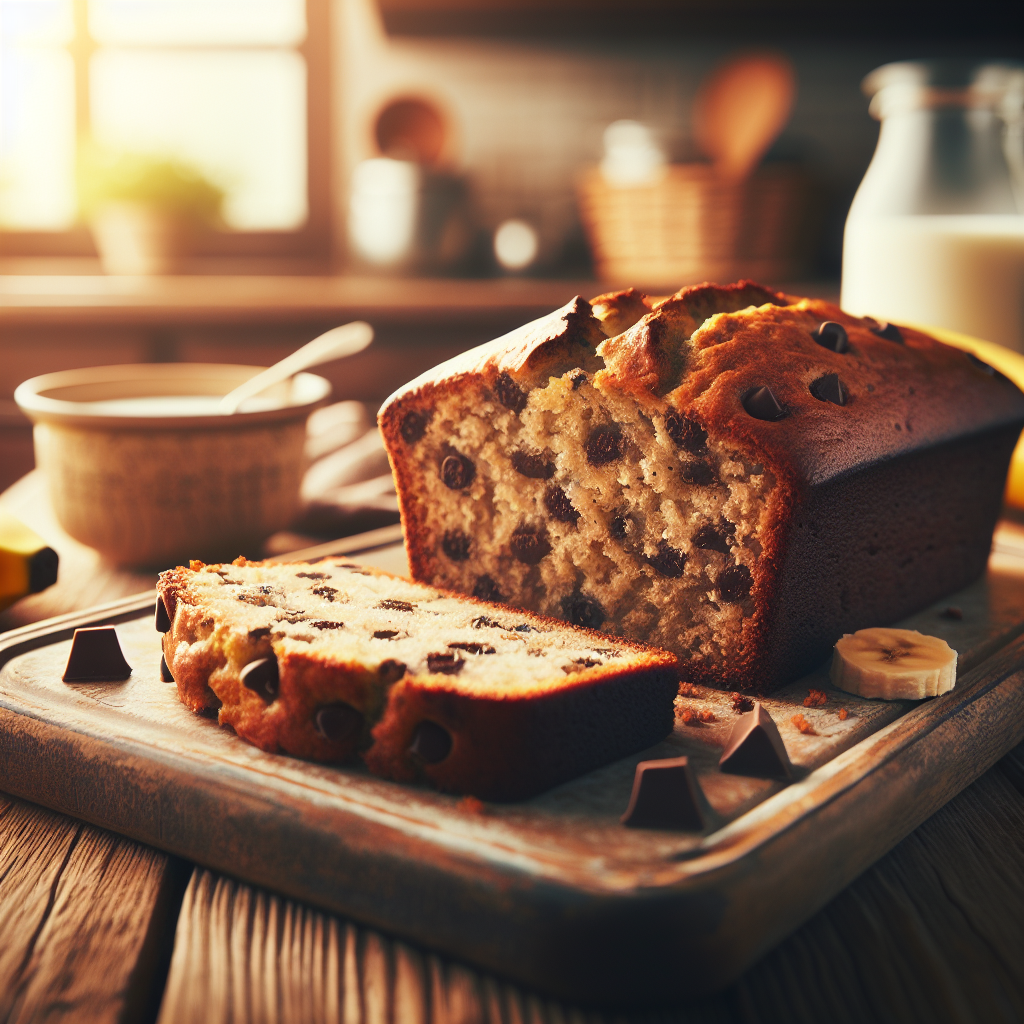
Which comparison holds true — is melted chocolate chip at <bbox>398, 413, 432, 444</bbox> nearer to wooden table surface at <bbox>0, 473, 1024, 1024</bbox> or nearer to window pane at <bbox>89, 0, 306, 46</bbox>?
wooden table surface at <bbox>0, 473, 1024, 1024</bbox>

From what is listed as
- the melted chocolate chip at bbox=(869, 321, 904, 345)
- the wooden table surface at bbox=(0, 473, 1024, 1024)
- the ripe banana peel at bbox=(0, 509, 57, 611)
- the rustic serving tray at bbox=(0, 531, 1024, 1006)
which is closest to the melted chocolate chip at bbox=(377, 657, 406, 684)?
the rustic serving tray at bbox=(0, 531, 1024, 1006)

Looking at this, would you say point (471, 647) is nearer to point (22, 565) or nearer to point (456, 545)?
point (456, 545)

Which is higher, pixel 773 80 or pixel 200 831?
pixel 773 80

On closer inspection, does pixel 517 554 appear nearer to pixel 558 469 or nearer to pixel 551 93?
pixel 558 469

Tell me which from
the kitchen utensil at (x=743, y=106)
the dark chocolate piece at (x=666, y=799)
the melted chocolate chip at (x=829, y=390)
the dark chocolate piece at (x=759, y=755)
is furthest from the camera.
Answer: the kitchen utensil at (x=743, y=106)

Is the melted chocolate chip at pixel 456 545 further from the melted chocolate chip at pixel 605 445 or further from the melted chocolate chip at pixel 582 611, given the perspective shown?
the melted chocolate chip at pixel 605 445

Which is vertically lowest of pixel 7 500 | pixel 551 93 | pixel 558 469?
pixel 7 500

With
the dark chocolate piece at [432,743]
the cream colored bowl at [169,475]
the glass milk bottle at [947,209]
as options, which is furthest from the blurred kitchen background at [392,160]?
the dark chocolate piece at [432,743]

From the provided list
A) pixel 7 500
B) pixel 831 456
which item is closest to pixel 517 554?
pixel 831 456
